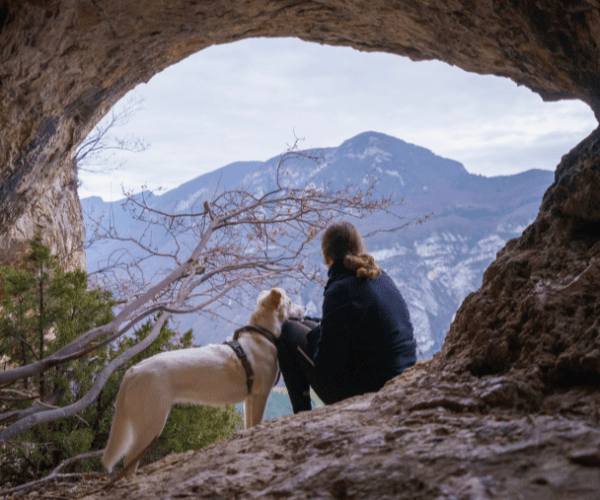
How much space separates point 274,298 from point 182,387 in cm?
105

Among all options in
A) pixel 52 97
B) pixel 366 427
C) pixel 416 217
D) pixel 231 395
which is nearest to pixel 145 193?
pixel 52 97

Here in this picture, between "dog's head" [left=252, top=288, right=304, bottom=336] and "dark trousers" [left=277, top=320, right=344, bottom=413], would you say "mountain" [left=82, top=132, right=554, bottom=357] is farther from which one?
"dark trousers" [left=277, top=320, right=344, bottom=413]

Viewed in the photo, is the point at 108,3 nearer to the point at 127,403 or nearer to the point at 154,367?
the point at 154,367

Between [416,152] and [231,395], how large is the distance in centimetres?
2131

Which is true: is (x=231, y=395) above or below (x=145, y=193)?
below

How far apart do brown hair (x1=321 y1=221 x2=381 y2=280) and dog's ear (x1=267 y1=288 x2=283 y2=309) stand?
2.35 feet

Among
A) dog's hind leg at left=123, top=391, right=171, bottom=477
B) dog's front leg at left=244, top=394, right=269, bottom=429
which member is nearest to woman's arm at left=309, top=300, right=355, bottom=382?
A: dog's front leg at left=244, top=394, right=269, bottom=429

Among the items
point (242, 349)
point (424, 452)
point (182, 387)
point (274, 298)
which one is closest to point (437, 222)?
point (274, 298)

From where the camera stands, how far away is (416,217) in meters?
4.61

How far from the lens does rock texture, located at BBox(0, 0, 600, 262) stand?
1986 millimetres

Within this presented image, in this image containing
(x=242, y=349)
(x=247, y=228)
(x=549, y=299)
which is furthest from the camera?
(x=247, y=228)

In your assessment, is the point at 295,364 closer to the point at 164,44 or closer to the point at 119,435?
the point at 119,435

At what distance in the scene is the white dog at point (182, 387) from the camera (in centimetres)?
282

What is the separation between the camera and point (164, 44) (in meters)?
3.26
